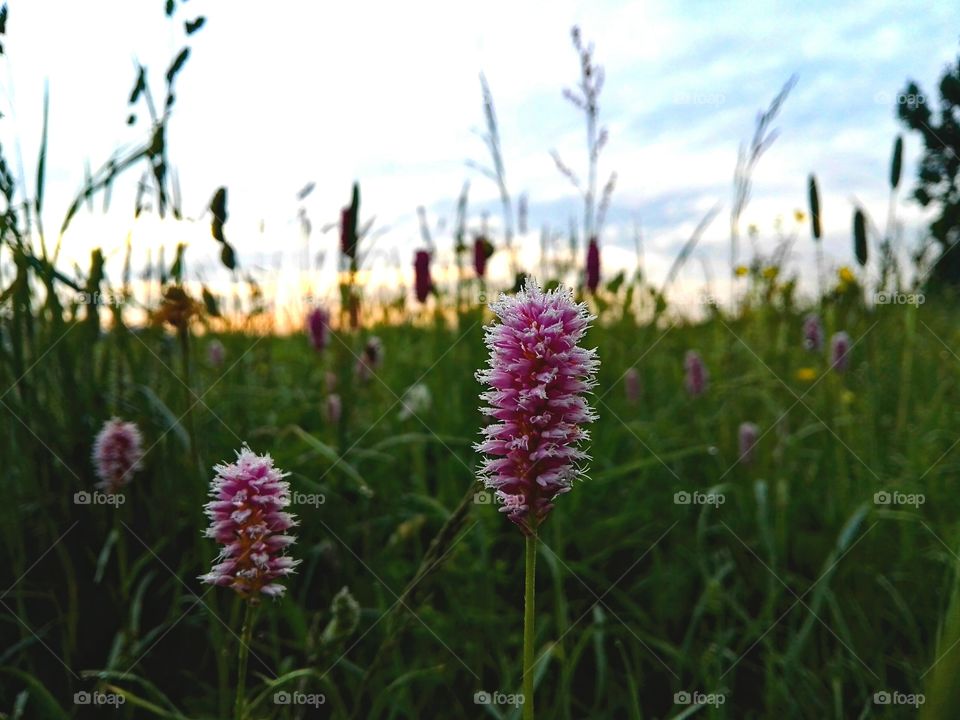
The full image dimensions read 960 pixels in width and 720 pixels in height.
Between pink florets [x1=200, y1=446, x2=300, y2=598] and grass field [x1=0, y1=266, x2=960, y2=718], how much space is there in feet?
1.07

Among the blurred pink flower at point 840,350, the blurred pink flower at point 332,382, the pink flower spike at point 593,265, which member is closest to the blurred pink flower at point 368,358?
the blurred pink flower at point 332,382

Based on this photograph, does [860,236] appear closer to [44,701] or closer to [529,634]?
[529,634]

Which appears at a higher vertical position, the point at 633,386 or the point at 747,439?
the point at 633,386

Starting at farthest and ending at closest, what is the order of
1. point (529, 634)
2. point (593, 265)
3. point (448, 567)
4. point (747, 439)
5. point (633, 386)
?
point (633, 386) → point (593, 265) → point (747, 439) → point (448, 567) → point (529, 634)

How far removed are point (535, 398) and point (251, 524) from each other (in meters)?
0.45

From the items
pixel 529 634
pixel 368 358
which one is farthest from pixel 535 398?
pixel 368 358

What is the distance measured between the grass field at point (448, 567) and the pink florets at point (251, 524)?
33cm

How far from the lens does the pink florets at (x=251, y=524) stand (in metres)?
1.13

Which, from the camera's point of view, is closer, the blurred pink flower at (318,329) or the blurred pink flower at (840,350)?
the blurred pink flower at (840,350)

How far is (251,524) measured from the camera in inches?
45.1

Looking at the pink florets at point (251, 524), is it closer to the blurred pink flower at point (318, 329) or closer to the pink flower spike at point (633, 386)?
the blurred pink flower at point (318, 329)

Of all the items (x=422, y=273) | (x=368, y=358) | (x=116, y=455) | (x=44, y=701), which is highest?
(x=422, y=273)

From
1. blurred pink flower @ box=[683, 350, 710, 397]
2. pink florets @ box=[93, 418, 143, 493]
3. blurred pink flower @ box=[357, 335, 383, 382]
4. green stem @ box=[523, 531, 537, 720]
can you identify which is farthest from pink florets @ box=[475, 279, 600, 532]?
blurred pink flower @ box=[683, 350, 710, 397]

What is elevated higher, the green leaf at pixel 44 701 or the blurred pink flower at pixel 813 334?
the blurred pink flower at pixel 813 334
